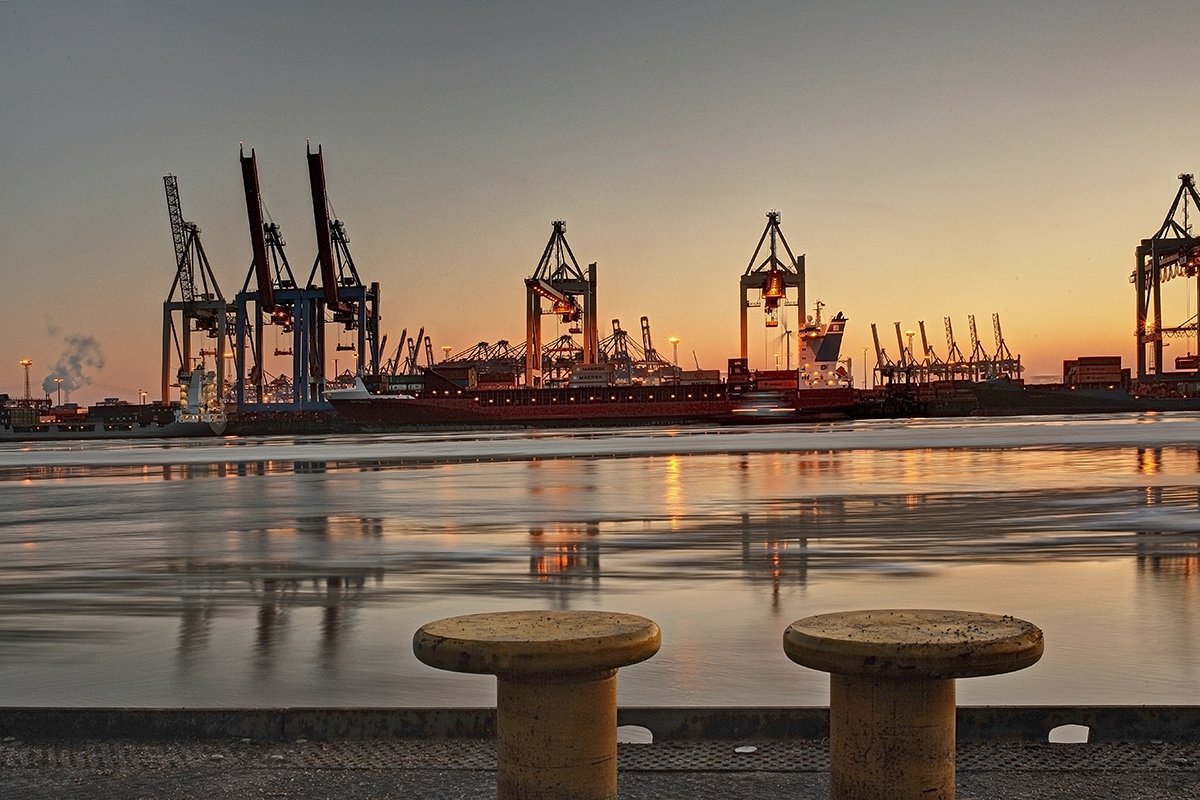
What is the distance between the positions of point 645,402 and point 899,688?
99326mm

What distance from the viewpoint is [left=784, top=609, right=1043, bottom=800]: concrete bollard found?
2758 millimetres

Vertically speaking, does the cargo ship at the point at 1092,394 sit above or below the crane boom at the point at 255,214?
below

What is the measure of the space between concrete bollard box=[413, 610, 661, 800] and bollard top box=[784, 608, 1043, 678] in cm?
45

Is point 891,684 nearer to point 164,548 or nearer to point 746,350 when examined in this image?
point 164,548

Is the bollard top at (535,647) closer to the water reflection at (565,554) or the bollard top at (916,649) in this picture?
the bollard top at (916,649)

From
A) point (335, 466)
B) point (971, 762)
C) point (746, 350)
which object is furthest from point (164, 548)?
point (746, 350)

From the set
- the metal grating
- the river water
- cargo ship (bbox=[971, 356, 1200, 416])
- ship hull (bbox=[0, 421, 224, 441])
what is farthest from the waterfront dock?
cargo ship (bbox=[971, 356, 1200, 416])

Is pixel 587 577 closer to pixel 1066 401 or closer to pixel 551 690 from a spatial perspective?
pixel 551 690

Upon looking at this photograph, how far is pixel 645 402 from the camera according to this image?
335ft

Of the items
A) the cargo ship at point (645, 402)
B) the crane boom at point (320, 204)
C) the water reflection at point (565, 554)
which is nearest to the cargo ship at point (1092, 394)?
the cargo ship at point (645, 402)

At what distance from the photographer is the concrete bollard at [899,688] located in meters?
2.76

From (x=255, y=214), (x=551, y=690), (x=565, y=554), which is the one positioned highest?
(x=255, y=214)

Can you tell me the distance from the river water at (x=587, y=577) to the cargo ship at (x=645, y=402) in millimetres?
78401

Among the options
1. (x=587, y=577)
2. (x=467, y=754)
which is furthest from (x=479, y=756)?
(x=587, y=577)
